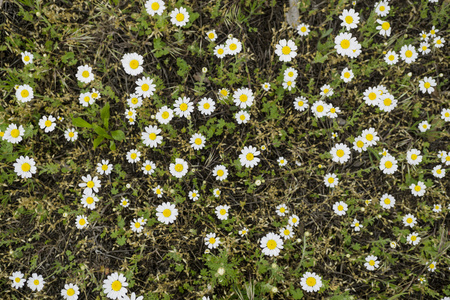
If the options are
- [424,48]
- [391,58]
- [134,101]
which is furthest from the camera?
[424,48]

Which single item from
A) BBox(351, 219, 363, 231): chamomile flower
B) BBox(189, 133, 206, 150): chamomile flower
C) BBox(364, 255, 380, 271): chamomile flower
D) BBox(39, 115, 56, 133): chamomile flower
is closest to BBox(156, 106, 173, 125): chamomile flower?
BBox(189, 133, 206, 150): chamomile flower

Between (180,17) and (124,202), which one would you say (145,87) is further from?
(124,202)

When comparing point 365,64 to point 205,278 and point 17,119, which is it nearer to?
point 205,278

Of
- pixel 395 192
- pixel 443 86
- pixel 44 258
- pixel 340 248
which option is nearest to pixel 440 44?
pixel 443 86

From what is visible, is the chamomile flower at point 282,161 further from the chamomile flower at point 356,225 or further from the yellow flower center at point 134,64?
the yellow flower center at point 134,64

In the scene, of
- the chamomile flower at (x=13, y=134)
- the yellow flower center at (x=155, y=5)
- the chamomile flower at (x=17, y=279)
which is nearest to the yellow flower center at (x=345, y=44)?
the yellow flower center at (x=155, y=5)

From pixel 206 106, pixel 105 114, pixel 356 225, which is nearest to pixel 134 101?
pixel 105 114
